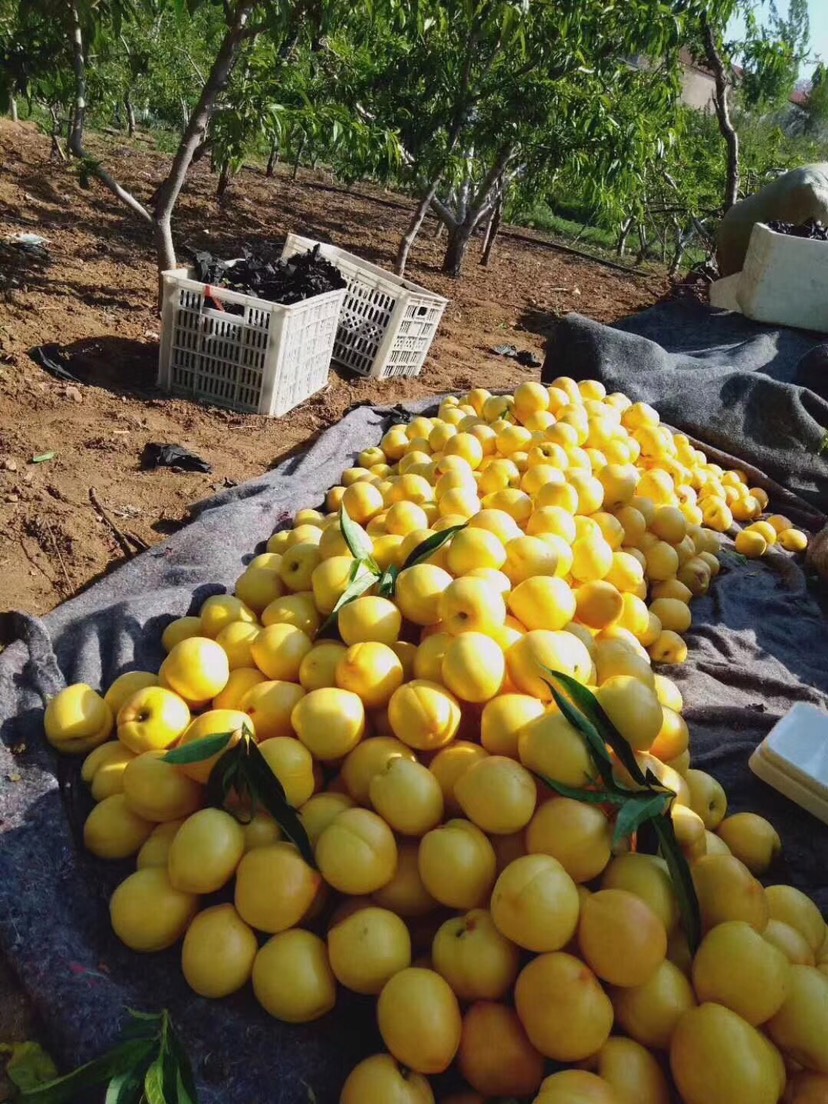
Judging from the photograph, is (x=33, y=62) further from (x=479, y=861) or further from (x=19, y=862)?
(x=479, y=861)

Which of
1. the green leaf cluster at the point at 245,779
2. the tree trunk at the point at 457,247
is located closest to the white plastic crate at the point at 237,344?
the green leaf cluster at the point at 245,779

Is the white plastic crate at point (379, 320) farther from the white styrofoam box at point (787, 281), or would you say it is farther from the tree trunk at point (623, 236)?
the tree trunk at point (623, 236)

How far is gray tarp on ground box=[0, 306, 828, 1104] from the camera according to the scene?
157 centimetres

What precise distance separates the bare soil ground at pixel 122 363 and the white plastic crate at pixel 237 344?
0.17 m

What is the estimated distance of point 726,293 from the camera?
7.25m

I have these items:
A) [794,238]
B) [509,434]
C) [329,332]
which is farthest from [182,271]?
[794,238]

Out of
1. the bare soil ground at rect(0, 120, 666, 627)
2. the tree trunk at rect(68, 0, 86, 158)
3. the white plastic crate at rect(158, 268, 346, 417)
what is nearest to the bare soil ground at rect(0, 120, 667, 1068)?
the bare soil ground at rect(0, 120, 666, 627)

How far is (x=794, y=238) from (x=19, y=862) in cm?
643

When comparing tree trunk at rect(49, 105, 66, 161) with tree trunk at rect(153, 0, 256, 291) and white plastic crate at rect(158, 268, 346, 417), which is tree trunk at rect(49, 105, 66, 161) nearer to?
tree trunk at rect(153, 0, 256, 291)

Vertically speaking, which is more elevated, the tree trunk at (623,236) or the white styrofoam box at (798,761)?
the tree trunk at (623,236)

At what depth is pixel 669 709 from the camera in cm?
212

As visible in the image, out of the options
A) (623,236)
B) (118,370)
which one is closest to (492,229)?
(623,236)

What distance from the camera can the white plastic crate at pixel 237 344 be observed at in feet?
14.9

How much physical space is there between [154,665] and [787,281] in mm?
5747
